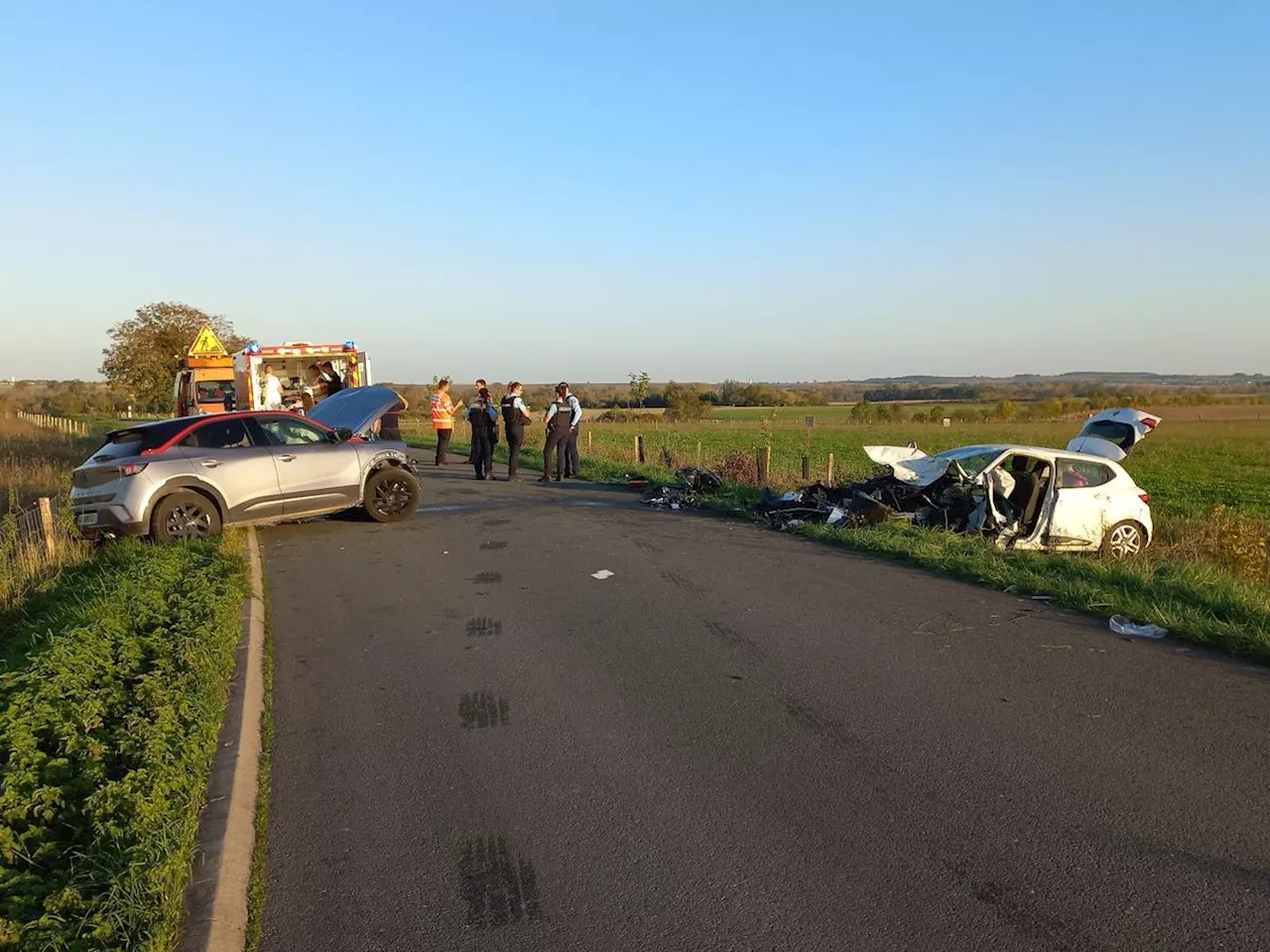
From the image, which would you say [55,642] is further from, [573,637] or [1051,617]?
[1051,617]

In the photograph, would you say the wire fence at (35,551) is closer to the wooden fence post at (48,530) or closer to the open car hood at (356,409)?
the wooden fence post at (48,530)

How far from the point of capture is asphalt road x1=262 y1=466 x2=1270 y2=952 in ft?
11.4

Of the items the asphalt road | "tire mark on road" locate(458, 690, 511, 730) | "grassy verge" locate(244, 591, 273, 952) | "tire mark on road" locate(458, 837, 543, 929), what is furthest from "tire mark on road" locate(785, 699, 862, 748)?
"grassy verge" locate(244, 591, 273, 952)

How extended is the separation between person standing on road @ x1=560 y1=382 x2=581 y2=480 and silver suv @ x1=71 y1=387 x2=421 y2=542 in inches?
169

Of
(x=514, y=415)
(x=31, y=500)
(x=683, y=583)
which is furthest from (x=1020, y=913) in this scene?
(x=31, y=500)

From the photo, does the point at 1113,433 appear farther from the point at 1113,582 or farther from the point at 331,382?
the point at 331,382

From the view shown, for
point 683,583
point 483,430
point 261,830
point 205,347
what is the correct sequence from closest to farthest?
point 261,830 → point 683,583 → point 483,430 → point 205,347

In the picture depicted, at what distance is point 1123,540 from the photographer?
1203cm

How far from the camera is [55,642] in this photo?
20.1 feet

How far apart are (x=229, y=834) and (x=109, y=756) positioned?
3.55ft

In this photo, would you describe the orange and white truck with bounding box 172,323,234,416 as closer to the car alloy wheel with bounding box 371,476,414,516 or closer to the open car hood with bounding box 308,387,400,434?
the open car hood with bounding box 308,387,400,434

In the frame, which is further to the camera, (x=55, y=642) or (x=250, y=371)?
(x=250, y=371)

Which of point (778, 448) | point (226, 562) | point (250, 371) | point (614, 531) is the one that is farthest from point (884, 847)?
point (778, 448)

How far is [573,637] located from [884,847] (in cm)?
361
